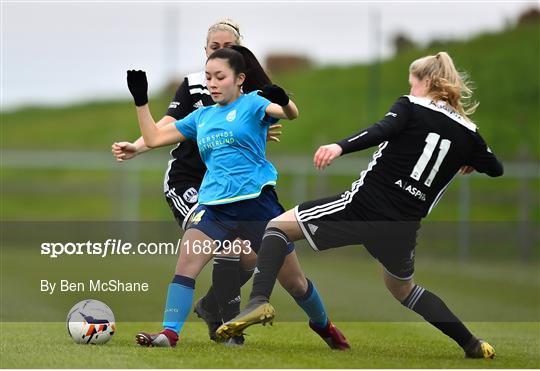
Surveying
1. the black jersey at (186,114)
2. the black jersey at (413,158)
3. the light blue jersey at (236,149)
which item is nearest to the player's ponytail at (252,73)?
the light blue jersey at (236,149)

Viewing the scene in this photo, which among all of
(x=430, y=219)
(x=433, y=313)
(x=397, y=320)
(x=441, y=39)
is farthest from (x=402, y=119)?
(x=441, y=39)

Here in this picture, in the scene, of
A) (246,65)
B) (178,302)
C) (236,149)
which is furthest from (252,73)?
(178,302)

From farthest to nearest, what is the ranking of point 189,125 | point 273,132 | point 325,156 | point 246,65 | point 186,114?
point 186,114 < point 273,132 < point 189,125 < point 246,65 < point 325,156

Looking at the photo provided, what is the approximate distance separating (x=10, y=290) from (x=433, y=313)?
5.80 meters

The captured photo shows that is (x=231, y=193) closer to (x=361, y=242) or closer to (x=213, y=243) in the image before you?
(x=213, y=243)

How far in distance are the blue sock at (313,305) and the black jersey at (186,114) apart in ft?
3.68

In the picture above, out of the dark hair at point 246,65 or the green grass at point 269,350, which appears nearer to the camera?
the green grass at point 269,350

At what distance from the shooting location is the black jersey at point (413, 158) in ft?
21.7

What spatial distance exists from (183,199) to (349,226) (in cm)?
137

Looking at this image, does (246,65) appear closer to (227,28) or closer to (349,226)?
(227,28)

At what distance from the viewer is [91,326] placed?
22.7ft

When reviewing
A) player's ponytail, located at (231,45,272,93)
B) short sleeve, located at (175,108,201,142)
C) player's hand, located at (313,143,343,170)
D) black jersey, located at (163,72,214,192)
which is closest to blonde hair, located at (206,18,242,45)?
player's ponytail, located at (231,45,272,93)

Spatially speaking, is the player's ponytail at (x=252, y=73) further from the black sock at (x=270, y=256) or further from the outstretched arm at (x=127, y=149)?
the black sock at (x=270, y=256)

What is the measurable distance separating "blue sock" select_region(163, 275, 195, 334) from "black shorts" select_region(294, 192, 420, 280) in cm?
81
